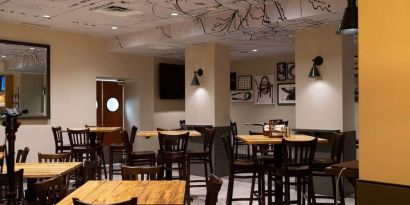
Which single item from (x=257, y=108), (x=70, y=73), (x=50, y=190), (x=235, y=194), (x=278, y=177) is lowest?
(x=235, y=194)

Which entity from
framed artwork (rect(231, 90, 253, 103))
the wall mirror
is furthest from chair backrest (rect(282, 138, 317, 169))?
framed artwork (rect(231, 90, 253, 103))

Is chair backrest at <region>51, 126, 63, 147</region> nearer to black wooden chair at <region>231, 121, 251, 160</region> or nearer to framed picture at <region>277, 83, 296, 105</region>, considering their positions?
black wooden chair at <region>231, 121, 251, 160</region>

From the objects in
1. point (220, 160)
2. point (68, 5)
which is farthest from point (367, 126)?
point (220, 160)

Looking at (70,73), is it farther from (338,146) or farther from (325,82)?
(338,146)

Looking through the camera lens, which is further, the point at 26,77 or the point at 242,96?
the point at 242,96

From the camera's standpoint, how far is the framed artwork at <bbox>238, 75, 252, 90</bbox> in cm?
1070

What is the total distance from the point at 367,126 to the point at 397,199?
435 mm

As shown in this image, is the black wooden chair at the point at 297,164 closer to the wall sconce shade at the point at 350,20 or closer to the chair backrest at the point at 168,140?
the wall sconce shade at the point at 350,20

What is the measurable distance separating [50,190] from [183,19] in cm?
474

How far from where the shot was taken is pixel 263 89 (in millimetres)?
10359

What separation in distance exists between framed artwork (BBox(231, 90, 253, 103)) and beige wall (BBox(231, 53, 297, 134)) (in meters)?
0.10

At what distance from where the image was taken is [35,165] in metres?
4.13

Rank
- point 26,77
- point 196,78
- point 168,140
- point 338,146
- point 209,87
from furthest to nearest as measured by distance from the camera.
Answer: point 196,78 < point 209,87 < point 26,77 < point 168,140 < point 338,146

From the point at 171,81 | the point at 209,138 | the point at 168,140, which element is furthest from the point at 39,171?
the point at 171,81
